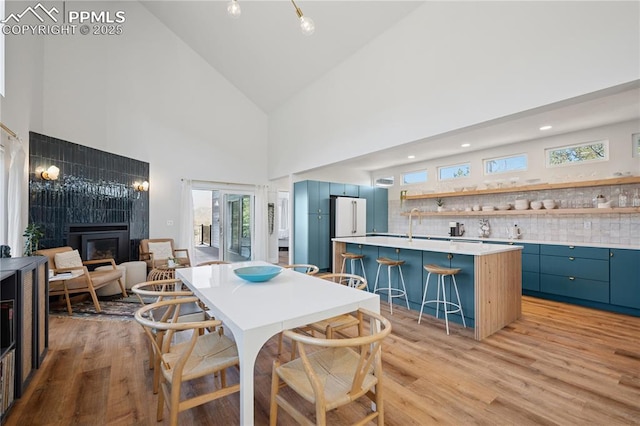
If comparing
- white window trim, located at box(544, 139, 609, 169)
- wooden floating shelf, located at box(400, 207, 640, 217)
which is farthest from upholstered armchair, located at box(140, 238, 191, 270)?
white window trim, located at box(544, 139, 609, 169)

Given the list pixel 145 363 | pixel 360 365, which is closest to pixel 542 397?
pixel 360 365

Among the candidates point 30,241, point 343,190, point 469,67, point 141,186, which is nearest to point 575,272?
point 469,67

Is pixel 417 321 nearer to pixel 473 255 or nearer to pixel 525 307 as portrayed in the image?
pixel 473 255

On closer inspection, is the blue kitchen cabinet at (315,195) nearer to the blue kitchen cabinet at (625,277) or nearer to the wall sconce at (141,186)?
the wall sconce at (141,186)

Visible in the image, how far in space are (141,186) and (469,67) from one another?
5.60 m

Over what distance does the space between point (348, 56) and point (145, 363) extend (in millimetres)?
4875

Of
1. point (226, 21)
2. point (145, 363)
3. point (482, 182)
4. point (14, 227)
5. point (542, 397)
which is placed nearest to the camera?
point (542, 397)

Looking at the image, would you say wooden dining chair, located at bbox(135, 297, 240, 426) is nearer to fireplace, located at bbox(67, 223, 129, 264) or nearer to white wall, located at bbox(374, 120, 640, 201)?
fireplace, located at bbox(67, 223, 129, 264)

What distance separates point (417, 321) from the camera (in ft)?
10.6

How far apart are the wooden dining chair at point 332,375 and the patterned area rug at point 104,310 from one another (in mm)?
2871

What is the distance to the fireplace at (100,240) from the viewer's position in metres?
4.31

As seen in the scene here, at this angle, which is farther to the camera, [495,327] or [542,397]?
[495,327]

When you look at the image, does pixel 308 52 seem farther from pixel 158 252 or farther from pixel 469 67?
pixel 158 252

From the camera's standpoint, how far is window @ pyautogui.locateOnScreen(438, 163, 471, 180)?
5777 millimetres
